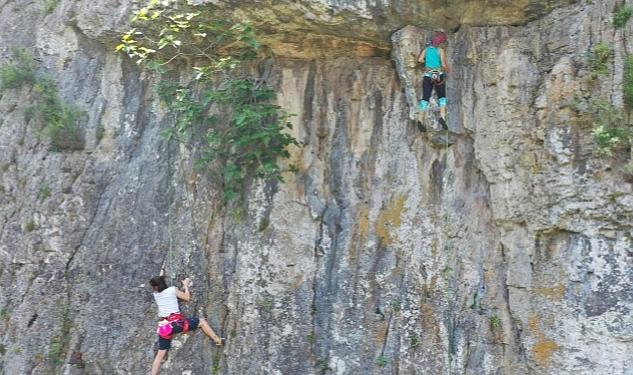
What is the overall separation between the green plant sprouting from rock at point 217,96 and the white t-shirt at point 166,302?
1.25 m

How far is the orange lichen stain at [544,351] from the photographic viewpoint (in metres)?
6.58

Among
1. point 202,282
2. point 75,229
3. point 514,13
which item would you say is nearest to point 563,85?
point 514,13

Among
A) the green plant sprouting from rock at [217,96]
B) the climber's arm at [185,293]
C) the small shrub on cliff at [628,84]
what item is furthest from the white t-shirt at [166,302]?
the small shrub on cliff at [628,84]

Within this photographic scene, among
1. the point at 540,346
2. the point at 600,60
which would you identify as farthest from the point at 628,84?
the point at 540,346

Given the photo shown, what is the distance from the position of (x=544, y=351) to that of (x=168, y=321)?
3.95 m

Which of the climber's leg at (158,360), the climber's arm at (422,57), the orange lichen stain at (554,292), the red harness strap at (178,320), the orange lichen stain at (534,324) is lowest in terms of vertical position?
the climber's leg at (158,360)

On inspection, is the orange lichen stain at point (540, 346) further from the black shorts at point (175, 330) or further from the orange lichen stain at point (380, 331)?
the black shorts at point (175, 330)

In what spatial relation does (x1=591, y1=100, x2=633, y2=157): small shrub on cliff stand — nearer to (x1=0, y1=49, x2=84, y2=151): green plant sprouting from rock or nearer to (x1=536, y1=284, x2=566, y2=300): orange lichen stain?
(x1=536, y1=284, x2=566, y2=300): orange lichen stain

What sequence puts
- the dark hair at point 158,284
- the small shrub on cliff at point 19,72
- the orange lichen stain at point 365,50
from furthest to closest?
the small shrub on cliff at point 19,72
the orange lichen stain at point 365,50
the dark hair at point 158,284

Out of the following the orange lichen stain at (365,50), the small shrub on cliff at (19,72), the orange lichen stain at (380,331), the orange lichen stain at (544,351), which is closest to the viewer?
the orange lichen stain at (544,351)

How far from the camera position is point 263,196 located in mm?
7879

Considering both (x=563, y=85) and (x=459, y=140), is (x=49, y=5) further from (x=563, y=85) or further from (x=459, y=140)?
(x=563, y=85)

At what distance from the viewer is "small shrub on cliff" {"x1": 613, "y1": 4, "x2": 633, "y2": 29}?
664 cm

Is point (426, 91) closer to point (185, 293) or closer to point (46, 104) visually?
point (185, 293)
